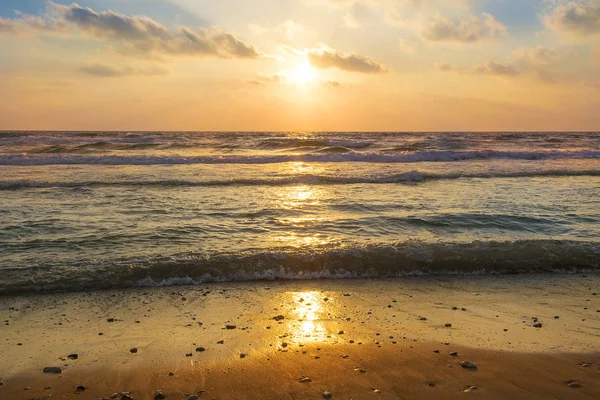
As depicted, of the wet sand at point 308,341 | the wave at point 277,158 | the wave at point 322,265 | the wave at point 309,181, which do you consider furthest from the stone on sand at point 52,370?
the wave at point 277,158

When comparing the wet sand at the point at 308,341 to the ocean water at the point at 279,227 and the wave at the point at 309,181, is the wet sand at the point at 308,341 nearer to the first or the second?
the ocean water at the point at 279,227

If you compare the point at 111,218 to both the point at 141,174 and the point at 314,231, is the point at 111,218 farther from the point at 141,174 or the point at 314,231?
the point at 141,174

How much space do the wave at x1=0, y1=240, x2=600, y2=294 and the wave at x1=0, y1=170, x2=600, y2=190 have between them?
993 centimetres

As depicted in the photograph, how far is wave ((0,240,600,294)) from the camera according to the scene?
673 centimetres

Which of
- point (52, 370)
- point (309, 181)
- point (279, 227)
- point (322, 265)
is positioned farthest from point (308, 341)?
point (309, 181)

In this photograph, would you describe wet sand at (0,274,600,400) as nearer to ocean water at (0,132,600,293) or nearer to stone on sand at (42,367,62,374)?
stone on sand at (42,367,62,374)

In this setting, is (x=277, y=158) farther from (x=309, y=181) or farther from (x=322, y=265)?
(x=322, y=265)

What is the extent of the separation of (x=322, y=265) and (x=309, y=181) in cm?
1116

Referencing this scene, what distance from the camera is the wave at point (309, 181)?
16672 mm

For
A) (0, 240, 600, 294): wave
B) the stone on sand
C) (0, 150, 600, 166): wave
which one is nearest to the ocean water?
(0, 240, 600, 294): wave

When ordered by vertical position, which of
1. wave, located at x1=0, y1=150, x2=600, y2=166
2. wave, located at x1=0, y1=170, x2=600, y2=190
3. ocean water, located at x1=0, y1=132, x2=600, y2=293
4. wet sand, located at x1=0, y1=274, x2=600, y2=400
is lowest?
wet sand, located at x1=0, y1=274, x2=600, y2=400

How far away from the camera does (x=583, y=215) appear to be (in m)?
11.3

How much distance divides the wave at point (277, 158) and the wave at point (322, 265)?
62.5 ft

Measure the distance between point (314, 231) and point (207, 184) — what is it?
8562 millimetres
